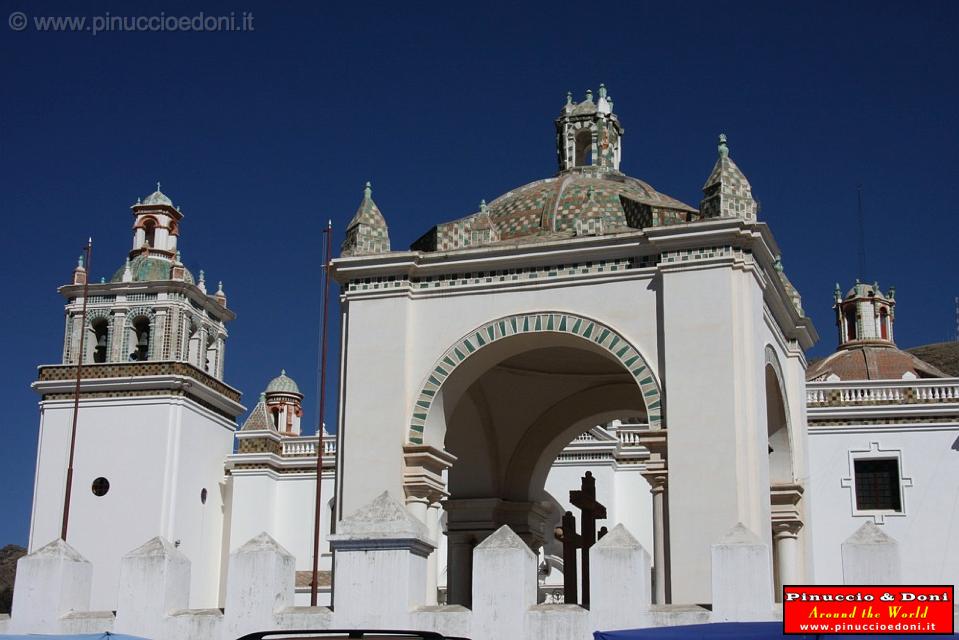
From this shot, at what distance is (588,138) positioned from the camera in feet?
57.6

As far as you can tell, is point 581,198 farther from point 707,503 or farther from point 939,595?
point 939,595

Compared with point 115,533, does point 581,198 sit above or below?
above

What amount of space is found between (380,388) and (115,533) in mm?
13104

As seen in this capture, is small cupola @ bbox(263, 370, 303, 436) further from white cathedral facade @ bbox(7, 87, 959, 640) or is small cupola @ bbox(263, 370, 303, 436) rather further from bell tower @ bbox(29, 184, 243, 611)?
white cathedral facade @ bbox(7, 87, 959, 640)

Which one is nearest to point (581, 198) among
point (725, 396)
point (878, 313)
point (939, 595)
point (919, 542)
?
point (725, 396)

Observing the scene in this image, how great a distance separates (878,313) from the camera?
100 ft

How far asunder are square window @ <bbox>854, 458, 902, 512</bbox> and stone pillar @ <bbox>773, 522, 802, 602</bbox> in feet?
27.2

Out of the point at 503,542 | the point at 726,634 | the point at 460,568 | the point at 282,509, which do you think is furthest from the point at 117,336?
the point at 726,634

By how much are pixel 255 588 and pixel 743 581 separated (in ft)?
11.2

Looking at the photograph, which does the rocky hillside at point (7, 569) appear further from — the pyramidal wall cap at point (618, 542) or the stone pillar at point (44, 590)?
the pyramidal wall cap at point (618, 542)

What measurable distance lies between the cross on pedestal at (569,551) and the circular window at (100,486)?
12042 mm

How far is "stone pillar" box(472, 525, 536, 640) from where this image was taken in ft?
28.6

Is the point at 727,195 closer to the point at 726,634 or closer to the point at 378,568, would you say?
the point at 378,568

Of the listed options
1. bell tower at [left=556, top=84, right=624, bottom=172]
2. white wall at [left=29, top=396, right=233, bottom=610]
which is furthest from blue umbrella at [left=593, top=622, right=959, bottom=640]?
white wall at [left=29, top=396, right=233, bottom=610]
